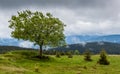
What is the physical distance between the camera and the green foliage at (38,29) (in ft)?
306

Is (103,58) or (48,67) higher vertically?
(103,58)

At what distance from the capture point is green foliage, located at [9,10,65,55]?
93.2 meters

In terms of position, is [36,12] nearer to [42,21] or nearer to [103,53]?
[42,21]

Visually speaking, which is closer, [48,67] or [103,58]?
[48,67]

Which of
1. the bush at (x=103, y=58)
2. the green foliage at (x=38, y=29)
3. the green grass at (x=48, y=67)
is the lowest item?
the green grass at (x=48, y=67)

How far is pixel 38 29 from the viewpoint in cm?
9300

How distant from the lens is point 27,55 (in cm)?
9594

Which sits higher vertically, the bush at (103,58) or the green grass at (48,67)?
the bush at (103,58)

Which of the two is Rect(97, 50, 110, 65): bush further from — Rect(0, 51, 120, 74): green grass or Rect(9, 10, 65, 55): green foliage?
Rect(9, 10, 65, 55): green foliage

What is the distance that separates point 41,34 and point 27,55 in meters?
9.30

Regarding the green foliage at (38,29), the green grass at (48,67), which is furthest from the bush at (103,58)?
the green foliage at (38,29)

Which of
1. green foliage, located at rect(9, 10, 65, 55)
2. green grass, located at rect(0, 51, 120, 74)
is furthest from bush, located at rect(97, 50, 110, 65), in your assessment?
green foliage, located at rect(9, 10, 65, 55)

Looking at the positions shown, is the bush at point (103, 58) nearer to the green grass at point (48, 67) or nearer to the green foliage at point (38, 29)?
the green grass at point (48, 67)

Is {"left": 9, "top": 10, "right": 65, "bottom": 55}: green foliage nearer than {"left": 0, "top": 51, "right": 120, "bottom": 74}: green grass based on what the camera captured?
No
